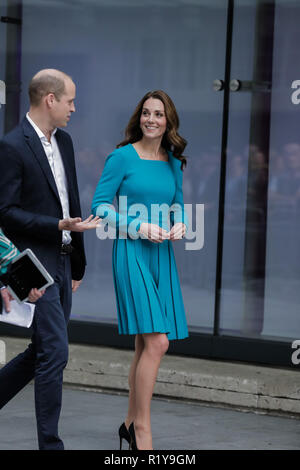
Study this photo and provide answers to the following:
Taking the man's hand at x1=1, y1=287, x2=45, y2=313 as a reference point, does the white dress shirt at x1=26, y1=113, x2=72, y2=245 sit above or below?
above

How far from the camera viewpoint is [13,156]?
17.1 ft

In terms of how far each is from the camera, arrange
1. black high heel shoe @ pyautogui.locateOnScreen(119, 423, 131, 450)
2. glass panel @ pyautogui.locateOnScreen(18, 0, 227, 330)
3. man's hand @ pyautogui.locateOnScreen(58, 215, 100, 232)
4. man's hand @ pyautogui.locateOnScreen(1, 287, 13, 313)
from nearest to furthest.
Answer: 1. man's hand @ pyautogui.locateOnScreen(1, 287, 13, 313)
2. man's hand @ pyautogui.locateOnScreen(58, 215, 100, 232)
3. black high heel shoe @ pyautogui.locateOnScreen(119, 423, 131, 450)
4. glass panel @ pyautogui.locateOnScreen(18, 0, 227, 330)

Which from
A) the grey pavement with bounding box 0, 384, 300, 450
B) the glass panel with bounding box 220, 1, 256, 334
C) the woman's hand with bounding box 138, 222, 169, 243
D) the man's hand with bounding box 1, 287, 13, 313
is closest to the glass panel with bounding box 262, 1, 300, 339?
the glass panel with bounding box 220, 1, 256, 334

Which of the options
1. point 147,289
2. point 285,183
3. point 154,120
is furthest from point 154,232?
point 285,183

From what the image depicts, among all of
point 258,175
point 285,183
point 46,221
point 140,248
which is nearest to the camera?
point 46,221

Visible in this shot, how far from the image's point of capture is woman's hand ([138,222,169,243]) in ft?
17.9

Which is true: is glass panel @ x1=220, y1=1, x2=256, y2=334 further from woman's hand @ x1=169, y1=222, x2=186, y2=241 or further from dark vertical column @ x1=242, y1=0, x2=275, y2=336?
woman's hand @ x1=169, y1=222, x2=186, y2=241

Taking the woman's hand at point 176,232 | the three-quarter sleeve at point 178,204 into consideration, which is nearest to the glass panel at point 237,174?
the three-quarter sleeve at point 178,204

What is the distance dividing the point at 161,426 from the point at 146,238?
59.6 inches

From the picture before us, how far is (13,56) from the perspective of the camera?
858 cm

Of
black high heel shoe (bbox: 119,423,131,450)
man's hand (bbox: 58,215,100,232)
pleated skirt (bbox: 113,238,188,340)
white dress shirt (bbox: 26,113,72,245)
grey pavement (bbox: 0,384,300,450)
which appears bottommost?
grey pavement (bbox: 0,384,300,450)

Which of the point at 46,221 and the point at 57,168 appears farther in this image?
the point at 57,168

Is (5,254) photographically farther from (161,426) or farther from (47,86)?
(161,426)
